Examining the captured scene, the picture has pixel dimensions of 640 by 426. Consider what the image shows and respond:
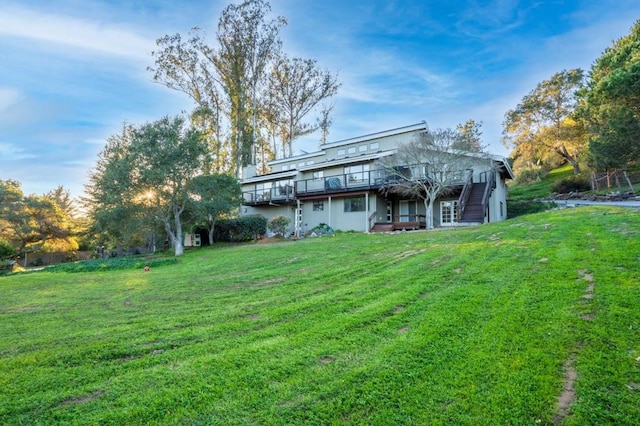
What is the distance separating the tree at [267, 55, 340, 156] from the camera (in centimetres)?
3262

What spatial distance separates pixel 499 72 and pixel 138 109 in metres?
23.7

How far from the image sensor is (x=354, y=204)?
2162 centimetres

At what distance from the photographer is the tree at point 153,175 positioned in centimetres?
1805

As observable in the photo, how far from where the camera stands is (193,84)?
1203 inches

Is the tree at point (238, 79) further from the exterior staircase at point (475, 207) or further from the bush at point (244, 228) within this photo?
the exterior staircase at point (475, 207)

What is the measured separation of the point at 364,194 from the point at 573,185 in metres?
22.9

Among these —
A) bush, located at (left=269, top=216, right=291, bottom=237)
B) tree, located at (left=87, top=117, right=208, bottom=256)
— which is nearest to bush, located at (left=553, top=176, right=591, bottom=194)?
bush, located at (left=269, top=216, right=291, bottom=237)

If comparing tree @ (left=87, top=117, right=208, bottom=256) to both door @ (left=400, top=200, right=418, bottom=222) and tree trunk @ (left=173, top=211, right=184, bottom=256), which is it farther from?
door @ (left=400, top=200, right=418, bottom=222)

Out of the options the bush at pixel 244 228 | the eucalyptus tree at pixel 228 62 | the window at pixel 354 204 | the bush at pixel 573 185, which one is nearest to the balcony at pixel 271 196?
the bush at pixel 244 228

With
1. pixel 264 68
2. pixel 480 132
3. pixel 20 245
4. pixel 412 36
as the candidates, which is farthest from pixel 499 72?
pixel 20 245

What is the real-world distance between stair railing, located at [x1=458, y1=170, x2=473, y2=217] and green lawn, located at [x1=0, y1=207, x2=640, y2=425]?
1066 cm

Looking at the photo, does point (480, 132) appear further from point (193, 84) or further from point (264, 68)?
point (193, 84)

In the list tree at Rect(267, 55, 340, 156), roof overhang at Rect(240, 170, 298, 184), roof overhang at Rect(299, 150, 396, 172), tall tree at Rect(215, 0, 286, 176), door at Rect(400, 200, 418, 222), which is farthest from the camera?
tree at Rect(267, 55, 340, 156)

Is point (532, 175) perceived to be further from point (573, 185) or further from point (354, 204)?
point (354, 204)
